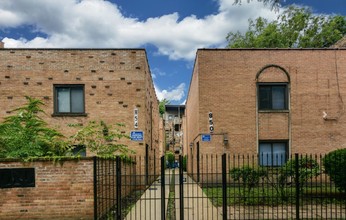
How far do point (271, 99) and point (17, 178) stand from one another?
41.5 feet

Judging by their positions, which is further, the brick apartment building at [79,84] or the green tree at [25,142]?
the brick apartment building at [79,84]

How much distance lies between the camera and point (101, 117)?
15531 millimetres

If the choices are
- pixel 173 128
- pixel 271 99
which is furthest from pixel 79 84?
pixel 173 128

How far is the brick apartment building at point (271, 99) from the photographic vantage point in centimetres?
1666

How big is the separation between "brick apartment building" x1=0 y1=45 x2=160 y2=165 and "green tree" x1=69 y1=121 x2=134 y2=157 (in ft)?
1.13

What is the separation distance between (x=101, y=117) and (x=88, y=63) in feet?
8.92

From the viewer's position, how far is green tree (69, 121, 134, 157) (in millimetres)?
14134

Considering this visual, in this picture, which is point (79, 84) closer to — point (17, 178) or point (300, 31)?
point (17, 178)

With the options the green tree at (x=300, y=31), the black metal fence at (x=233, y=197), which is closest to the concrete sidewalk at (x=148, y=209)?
the black metal fence at (x=233, y=197)

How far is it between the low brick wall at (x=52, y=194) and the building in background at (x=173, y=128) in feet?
144

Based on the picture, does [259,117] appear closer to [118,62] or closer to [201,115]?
[201,115]

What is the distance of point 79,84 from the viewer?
15.6 metres

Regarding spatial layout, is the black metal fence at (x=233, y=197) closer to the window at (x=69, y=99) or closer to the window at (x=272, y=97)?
the window at (x=69, y=99)

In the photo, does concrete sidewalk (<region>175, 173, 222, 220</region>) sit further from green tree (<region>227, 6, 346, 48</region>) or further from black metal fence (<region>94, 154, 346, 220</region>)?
green tree (<region>227, 6, 346, 48</region>)
